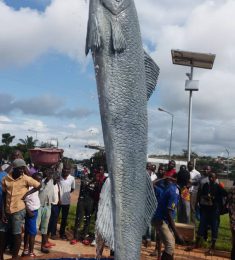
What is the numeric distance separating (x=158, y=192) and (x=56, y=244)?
9.63 ft

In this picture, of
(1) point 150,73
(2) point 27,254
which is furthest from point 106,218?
(2) point 27,254

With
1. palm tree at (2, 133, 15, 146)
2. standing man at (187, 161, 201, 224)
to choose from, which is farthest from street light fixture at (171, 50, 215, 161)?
palm tree at (2, 133, 15, 146)

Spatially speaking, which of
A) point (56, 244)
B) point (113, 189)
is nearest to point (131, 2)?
point (113, 189)

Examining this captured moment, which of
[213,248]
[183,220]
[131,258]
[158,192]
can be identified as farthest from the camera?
[183,220]

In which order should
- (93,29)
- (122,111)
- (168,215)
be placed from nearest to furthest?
(93,29) < (122,111) < (168,215)

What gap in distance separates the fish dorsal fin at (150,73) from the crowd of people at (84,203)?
143 inches

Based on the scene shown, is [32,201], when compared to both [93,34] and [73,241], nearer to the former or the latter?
[73,241]

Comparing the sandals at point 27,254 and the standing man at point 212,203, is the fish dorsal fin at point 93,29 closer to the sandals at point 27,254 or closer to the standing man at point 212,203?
the sandals at point 27,254

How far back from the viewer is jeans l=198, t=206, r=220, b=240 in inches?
380

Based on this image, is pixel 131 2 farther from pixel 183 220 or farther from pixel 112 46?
pixel 183 220

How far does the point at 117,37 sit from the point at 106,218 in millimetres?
1148

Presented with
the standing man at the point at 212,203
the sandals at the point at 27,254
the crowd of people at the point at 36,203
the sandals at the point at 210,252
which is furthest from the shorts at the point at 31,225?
the sandals at the point at 210,252

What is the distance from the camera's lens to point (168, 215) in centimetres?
644

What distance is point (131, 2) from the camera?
2811 mm
